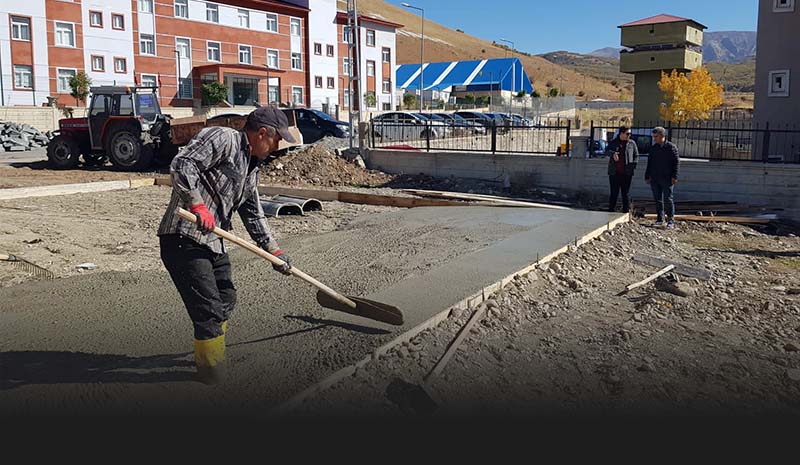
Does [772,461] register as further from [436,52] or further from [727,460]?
[436,52]

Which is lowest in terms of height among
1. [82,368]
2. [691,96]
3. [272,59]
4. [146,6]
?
[82,368]

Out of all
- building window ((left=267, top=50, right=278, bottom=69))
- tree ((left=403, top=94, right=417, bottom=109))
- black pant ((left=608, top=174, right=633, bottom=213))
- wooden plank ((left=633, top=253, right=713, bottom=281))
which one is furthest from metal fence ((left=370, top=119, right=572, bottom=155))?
tree ((left=403, top=94, right=417, bottom=109))

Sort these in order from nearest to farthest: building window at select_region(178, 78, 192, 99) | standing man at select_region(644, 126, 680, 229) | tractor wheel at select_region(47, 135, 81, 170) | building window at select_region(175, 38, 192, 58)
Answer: standing man at select_region(644, 126, 680, 229) < tractor wheel at select_region(47, 135, 81, 170) < building window at select_region(175, 38, 192, 58) < building window at select_region(178, 78, 192, 99)

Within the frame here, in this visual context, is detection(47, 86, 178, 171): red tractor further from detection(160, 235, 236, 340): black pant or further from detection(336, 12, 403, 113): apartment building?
detection(336, 12, 403, 113): apartment building

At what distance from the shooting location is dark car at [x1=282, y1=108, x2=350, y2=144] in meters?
25.0

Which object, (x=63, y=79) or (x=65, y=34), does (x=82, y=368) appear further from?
(x=65, y=34)

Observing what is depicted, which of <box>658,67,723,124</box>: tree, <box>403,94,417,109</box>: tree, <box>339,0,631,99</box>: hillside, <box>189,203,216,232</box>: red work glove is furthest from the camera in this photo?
<box>339,0,631,99</box>: hillside

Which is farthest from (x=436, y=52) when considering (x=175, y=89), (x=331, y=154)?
(x=331, y=154)

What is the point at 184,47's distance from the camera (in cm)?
4703

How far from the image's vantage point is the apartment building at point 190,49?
39156 millimetres

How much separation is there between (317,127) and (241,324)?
66.5 feet

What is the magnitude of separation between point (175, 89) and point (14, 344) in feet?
146

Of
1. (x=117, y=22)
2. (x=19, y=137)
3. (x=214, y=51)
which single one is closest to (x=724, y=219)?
(x=19, y=137)

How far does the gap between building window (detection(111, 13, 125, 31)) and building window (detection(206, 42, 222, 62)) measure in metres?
6.52
